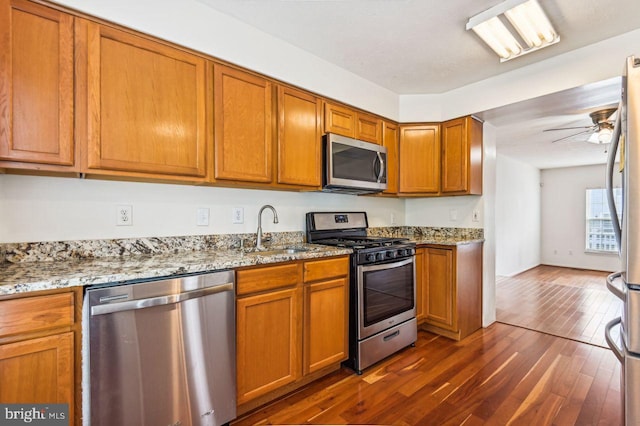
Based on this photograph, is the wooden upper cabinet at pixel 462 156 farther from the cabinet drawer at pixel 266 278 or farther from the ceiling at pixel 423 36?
the cabinet drawer at pixel 266 278

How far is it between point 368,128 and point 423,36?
0.92 metres

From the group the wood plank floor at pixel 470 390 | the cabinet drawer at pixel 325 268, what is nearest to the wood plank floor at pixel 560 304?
the wood plank floor at pixel 470 390

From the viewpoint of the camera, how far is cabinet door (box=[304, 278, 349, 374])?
207 centimetres

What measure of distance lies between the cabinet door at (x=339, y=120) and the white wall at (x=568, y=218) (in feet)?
22.2

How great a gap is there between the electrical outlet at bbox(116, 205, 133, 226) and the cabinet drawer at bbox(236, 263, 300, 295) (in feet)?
2.58

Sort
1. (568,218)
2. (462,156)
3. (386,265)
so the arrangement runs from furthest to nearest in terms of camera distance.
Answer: (568,218) < (462,156) < (386,265)

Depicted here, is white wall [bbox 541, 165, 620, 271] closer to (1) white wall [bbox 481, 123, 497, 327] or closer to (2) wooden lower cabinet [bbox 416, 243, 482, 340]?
(1) white wall [bbox 481, 123, 497, 327]

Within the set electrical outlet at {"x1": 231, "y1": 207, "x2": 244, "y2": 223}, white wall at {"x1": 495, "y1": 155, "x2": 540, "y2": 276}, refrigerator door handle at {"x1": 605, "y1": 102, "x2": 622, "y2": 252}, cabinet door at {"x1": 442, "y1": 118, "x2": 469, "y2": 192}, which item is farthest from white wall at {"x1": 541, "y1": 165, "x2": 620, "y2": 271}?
electrical outlet at {"x1": 231, "y1": 207, "x2": 244, "y2": 223}

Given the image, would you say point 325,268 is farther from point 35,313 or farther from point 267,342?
point 35,313

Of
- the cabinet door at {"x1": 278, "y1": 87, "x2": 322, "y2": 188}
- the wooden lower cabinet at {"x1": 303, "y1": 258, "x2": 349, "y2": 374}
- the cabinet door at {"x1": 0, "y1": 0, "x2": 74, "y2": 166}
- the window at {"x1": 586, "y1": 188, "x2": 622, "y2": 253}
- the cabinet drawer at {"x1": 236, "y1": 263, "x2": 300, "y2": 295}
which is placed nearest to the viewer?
the cabinet door at {"x1": 0, "y1": 0, "x2": 74, "y2": 166}

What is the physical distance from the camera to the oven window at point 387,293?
236cm

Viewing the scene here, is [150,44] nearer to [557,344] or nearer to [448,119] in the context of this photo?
[448,119]

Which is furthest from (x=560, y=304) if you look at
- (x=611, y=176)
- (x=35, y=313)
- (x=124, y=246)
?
(x=35, y=313)

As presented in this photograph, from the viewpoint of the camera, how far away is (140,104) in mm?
1668
